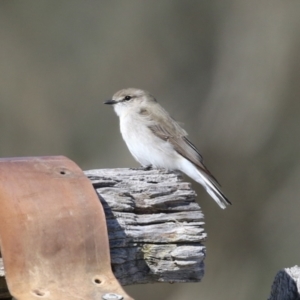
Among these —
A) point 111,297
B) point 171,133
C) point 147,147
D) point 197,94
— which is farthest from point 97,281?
point 197,94

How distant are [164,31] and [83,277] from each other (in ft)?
27.0

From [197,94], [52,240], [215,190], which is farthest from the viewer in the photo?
[197,94]

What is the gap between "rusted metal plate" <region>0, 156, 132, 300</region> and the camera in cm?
176

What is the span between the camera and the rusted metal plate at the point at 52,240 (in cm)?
176

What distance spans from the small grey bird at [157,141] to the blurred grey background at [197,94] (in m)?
2.56

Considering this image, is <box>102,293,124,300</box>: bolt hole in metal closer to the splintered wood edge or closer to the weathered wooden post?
the weathered wooden post

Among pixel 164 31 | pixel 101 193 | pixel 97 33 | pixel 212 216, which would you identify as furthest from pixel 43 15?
pixel 101 193

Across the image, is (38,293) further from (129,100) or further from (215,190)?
(129,100)

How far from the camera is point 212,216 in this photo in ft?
31.3

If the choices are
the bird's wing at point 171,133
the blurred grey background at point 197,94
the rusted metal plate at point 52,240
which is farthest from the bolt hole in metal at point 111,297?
the blurred grey background at point 197,94

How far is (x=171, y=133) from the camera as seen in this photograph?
6.30 m

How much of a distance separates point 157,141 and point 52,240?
14.5 feet

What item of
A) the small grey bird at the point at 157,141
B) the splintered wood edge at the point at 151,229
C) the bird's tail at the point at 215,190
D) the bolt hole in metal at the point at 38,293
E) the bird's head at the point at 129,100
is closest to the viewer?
the bolt hole in metal at the point at 38,293

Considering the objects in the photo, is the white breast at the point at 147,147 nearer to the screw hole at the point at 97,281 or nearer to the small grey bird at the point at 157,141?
the small grey bird at the point at 157,141
